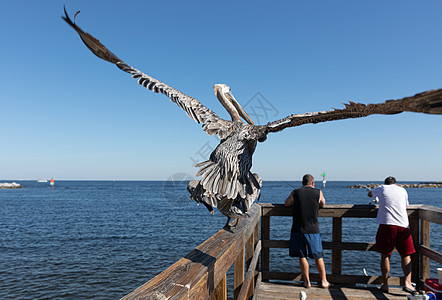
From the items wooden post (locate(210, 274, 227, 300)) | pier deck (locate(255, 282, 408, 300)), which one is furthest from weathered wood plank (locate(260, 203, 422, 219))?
wooden post (locate(210, 274, 227, 300))

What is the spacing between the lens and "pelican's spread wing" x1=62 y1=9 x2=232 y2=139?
303 centimetres

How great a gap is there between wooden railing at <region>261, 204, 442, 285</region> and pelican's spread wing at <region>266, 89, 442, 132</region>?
306cm

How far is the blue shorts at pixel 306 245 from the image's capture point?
15.5 feet

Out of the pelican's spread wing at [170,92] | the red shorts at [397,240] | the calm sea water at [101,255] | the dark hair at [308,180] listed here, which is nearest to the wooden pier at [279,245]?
the red shorts at [397,240]

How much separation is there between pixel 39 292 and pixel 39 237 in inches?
483

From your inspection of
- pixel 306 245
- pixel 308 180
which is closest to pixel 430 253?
pixel 306 245

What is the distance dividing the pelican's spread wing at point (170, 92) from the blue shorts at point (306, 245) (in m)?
2.72

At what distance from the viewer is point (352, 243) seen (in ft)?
16.1

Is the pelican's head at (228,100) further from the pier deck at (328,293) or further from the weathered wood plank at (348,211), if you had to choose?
the pier deck at (328,293)

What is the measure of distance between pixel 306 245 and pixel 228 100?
9.46ft

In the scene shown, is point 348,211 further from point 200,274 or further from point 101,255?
point 101,255

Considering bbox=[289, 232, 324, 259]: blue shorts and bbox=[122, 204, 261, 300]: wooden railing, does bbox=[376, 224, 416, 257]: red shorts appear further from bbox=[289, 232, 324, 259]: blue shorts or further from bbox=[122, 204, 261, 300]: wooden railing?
bbox=[122, 204, 261, 300]: wooden railing

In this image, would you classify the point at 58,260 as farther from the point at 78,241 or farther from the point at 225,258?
the point at 225,258

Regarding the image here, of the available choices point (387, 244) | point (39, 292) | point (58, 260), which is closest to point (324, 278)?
point (387, 244)
